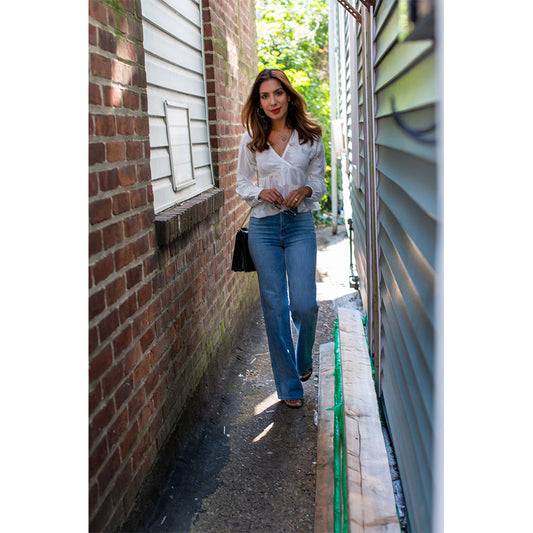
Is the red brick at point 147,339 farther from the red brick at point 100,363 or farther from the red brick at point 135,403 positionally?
the red brick at point 100,363

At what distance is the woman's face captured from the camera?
3717mm

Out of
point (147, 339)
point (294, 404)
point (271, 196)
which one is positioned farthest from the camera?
point (294, 404)

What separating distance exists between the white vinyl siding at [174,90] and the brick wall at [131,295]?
204 millimetres

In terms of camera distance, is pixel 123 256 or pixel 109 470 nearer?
pixel 109 470

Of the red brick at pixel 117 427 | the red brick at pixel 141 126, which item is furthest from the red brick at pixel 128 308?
the red brick at pixel 141 126

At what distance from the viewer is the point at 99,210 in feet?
7.04

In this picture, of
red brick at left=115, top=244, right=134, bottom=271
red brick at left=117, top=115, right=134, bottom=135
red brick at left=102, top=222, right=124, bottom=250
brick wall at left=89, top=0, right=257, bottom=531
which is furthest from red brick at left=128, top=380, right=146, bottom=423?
red brick at left=117, top=115, right=134, bottom=135

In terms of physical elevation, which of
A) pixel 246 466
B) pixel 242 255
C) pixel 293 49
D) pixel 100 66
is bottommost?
pixel 246 466

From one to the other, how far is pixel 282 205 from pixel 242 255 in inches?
18.3

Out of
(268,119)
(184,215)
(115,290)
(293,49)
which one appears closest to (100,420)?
(115,290)

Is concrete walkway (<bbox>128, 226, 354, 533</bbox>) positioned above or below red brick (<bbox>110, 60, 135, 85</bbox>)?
below

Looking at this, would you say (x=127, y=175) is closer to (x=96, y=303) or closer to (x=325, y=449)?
(x=96, y=303)

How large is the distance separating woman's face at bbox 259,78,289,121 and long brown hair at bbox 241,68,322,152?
0.13 ft

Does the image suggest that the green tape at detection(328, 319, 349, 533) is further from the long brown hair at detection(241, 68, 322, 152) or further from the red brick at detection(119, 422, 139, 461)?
the long brown hair at detection(241, 68, 322, 152)
